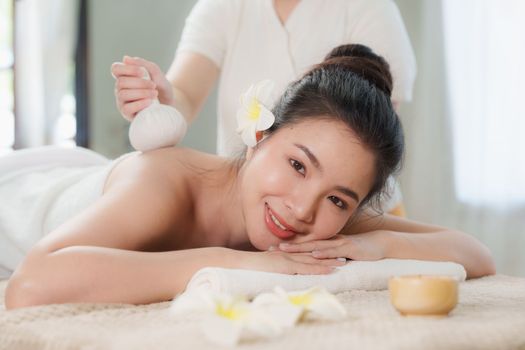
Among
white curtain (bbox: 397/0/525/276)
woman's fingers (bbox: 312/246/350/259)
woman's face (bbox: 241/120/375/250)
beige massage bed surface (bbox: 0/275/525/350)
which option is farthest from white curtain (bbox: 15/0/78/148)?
beige massage bed surface (bbox: 0/275/525/350)

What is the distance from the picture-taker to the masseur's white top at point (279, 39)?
2533 millimetres

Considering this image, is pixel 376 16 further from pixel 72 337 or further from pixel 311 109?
pixel 72 337

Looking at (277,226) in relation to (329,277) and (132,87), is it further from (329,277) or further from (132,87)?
(132,87)

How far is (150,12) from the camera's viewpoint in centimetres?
538

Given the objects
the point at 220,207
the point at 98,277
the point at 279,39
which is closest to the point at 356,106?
the point at 220,207

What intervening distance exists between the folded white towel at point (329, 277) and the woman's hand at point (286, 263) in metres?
0.02

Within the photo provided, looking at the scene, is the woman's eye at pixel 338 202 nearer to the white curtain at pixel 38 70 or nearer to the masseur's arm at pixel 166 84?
the masseur's arm at pixel 166 84

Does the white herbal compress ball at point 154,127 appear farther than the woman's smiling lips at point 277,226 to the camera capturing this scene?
Yes

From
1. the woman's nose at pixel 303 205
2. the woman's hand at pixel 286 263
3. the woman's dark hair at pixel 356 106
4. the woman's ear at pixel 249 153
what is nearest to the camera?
the woman's hand at pixel 286 263

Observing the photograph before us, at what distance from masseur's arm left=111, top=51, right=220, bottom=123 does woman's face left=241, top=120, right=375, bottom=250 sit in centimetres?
39

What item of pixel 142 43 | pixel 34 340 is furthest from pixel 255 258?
pixel 142 43

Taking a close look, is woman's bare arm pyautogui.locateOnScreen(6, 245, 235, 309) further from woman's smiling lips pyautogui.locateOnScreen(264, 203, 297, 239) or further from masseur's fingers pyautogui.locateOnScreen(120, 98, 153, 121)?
masseur's fingers pyautogui.locateOnScreen(120, 98, 153, 121)

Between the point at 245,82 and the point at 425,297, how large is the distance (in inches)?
63.9

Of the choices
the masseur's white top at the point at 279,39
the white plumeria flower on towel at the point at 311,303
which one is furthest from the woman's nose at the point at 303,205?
the masseur's white top at the point at 279,39
